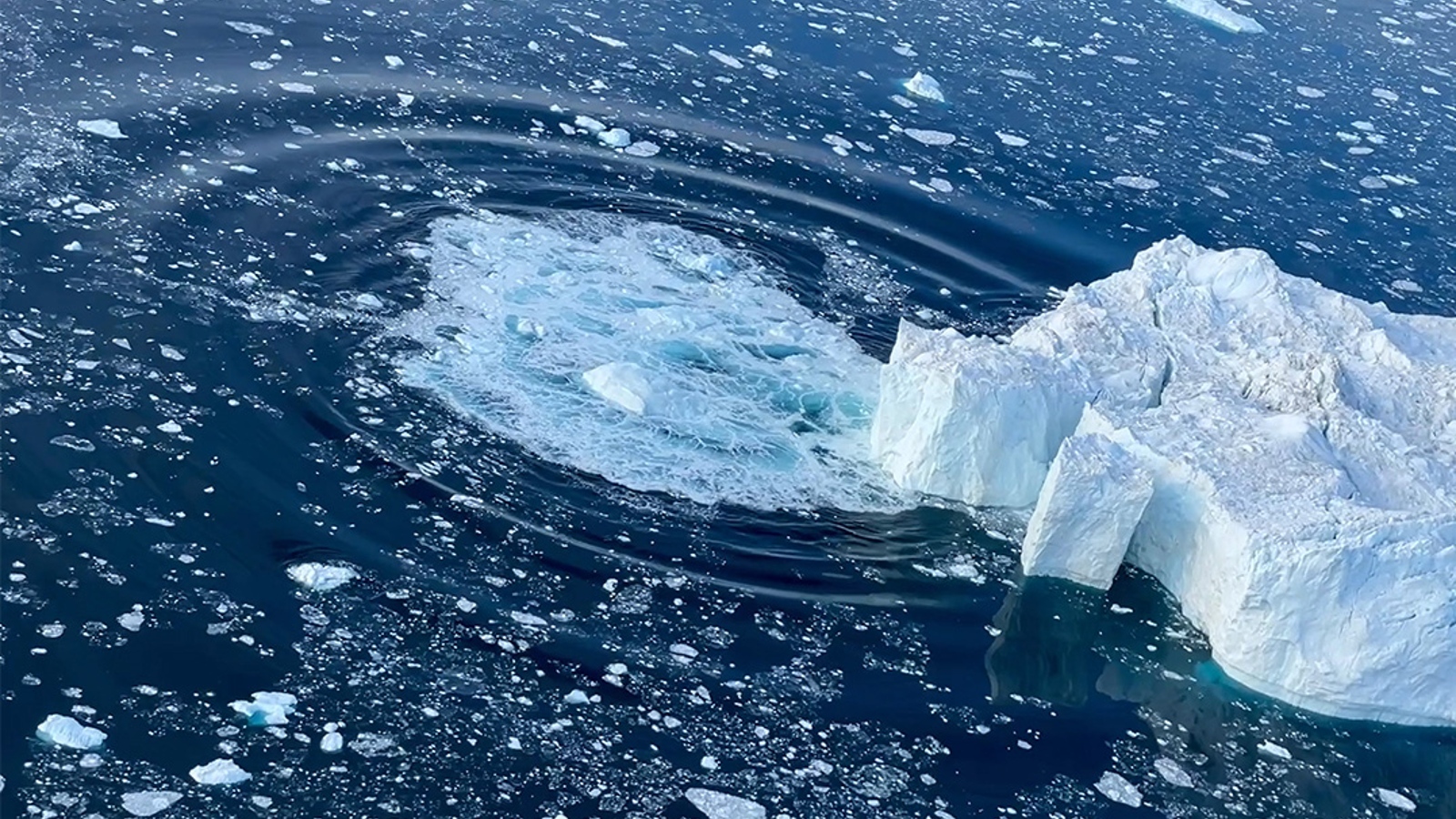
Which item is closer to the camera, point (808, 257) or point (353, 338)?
point (353, 338)

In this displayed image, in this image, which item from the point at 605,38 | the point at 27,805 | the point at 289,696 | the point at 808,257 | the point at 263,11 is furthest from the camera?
the point at 605,38

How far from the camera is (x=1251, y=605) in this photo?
6715 mm

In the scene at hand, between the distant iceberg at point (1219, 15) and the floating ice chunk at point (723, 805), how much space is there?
10916 millimetres

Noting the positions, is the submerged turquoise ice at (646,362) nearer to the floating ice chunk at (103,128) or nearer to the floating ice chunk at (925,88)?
the floating ice chunk at (103,128)

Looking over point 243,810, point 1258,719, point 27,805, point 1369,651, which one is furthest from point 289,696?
point 1369,651

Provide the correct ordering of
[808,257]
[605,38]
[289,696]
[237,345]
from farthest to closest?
[605,38] < [808,257] < [237,345] < [289,696]

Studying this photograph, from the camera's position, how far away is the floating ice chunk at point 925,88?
38.7ft

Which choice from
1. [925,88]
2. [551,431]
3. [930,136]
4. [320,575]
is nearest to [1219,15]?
[925,88]

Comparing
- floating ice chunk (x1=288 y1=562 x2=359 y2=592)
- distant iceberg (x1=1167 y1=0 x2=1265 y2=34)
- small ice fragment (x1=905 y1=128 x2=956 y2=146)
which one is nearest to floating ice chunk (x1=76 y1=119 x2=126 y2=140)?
floating ice chunk (x1=288 y1=562 x2=359 y2=592)

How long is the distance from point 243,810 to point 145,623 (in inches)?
40.5

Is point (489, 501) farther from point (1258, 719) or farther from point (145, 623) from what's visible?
point (1258, 719)

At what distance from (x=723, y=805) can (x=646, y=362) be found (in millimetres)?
3008

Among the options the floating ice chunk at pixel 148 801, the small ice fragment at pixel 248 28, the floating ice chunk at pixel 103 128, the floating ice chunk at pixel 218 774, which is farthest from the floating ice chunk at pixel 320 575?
the small ice fragment at pixel 248 28

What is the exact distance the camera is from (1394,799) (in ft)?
20.9
